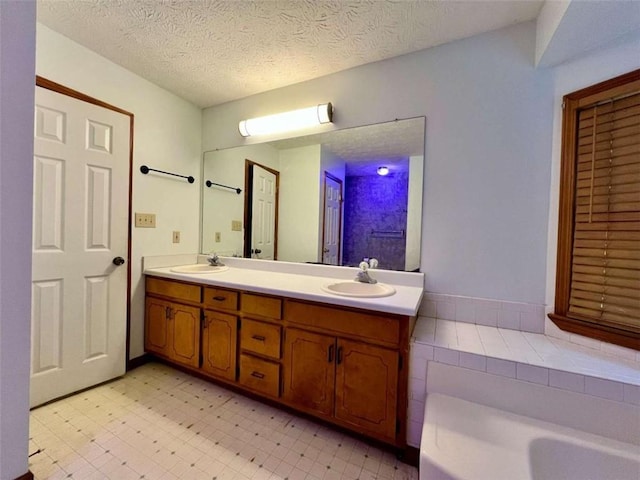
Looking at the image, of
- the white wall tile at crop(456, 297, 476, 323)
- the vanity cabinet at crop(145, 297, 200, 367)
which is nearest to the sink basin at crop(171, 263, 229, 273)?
the vanity cabinet at crop(145, 297, 200, 367)

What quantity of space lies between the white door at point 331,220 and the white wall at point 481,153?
1.73 feet

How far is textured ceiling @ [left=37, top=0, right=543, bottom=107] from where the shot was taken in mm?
1366

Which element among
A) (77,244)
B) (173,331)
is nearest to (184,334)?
(173,331)

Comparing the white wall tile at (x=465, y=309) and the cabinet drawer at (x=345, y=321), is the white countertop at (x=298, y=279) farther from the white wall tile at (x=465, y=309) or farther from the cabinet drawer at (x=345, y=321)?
the white wall tile at (x=465, y=309)

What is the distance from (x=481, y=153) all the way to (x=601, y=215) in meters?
0.61

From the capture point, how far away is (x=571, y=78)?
1354 millimetres

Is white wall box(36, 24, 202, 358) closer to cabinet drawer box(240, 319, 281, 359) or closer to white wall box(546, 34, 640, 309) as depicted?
cabinet drawer box(240, 319, 281, 359)

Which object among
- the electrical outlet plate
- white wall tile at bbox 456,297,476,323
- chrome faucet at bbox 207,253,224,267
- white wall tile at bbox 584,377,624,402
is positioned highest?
the electrical outlet plate

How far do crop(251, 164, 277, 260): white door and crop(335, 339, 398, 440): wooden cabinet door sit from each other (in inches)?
44.1

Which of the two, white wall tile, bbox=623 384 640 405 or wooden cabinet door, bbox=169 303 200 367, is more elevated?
white wall tile, bbox=623 384 640 405

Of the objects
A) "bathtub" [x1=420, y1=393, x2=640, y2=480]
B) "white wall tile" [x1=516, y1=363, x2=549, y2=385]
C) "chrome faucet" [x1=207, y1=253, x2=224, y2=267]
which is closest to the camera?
"bathtub" [x1=420, y1=393, x2=640, y2=480]

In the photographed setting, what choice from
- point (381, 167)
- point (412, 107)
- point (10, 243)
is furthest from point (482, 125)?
point (10, 243)

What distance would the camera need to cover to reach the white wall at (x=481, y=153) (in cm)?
145

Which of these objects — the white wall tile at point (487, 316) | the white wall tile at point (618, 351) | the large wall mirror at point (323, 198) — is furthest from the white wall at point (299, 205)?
the white wall tile at point (618, 351)
